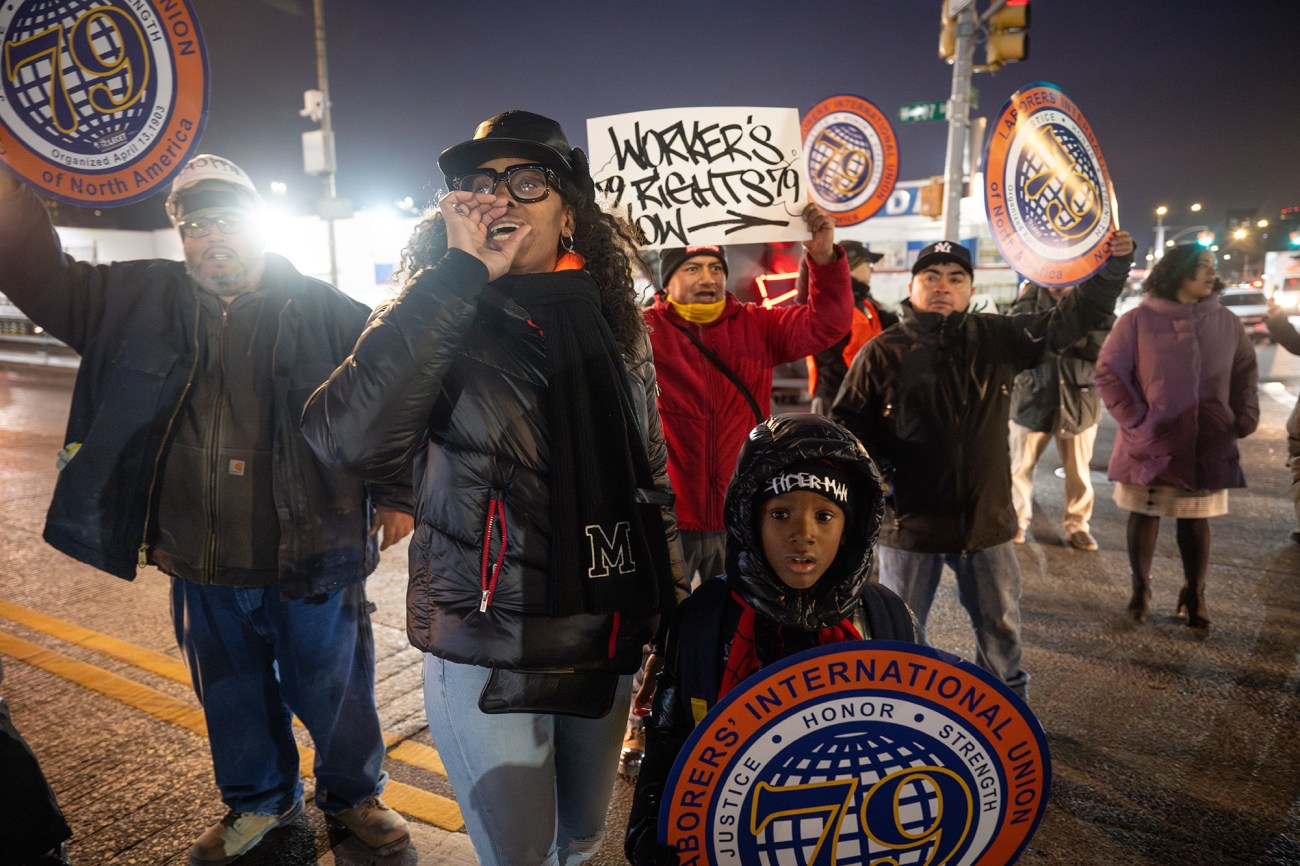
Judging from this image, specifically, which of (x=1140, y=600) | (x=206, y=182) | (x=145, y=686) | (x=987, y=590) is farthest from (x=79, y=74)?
(x=1140, y=600)

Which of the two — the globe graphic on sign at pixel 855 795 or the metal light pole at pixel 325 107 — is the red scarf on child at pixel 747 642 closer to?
the globe graphic on sign at pixel 855 795

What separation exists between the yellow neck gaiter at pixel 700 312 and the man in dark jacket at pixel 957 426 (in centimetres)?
66

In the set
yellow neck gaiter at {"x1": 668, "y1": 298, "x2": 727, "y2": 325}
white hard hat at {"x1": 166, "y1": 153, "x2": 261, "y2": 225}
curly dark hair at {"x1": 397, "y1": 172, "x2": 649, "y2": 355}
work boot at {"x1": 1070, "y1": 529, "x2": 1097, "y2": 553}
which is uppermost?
white hard hat at {"x1": 166, "y1": 153, "x2": 261, "y2": 225}

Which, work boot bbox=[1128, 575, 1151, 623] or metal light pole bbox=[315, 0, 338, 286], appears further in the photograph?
metal light pole bbox=[315, 0, 338, 286]

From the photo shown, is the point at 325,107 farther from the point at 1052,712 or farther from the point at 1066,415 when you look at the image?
the point at 1052,712

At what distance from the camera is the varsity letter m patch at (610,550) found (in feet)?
5.55

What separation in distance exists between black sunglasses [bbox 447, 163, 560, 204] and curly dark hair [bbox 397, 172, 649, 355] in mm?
104

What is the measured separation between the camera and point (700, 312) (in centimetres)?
335

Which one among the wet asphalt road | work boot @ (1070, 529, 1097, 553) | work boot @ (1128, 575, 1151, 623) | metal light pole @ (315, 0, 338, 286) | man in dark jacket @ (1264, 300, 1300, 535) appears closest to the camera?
the wet asphalt road

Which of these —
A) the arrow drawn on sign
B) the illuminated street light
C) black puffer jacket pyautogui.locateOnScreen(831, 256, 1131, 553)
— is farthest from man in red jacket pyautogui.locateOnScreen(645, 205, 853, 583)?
the illuminated street light

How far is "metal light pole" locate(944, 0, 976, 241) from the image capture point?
961 cm

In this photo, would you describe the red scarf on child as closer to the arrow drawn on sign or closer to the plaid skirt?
the arrow drawn on sign

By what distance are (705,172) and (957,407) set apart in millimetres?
1393

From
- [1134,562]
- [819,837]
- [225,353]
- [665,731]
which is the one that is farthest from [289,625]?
[1134,562]
